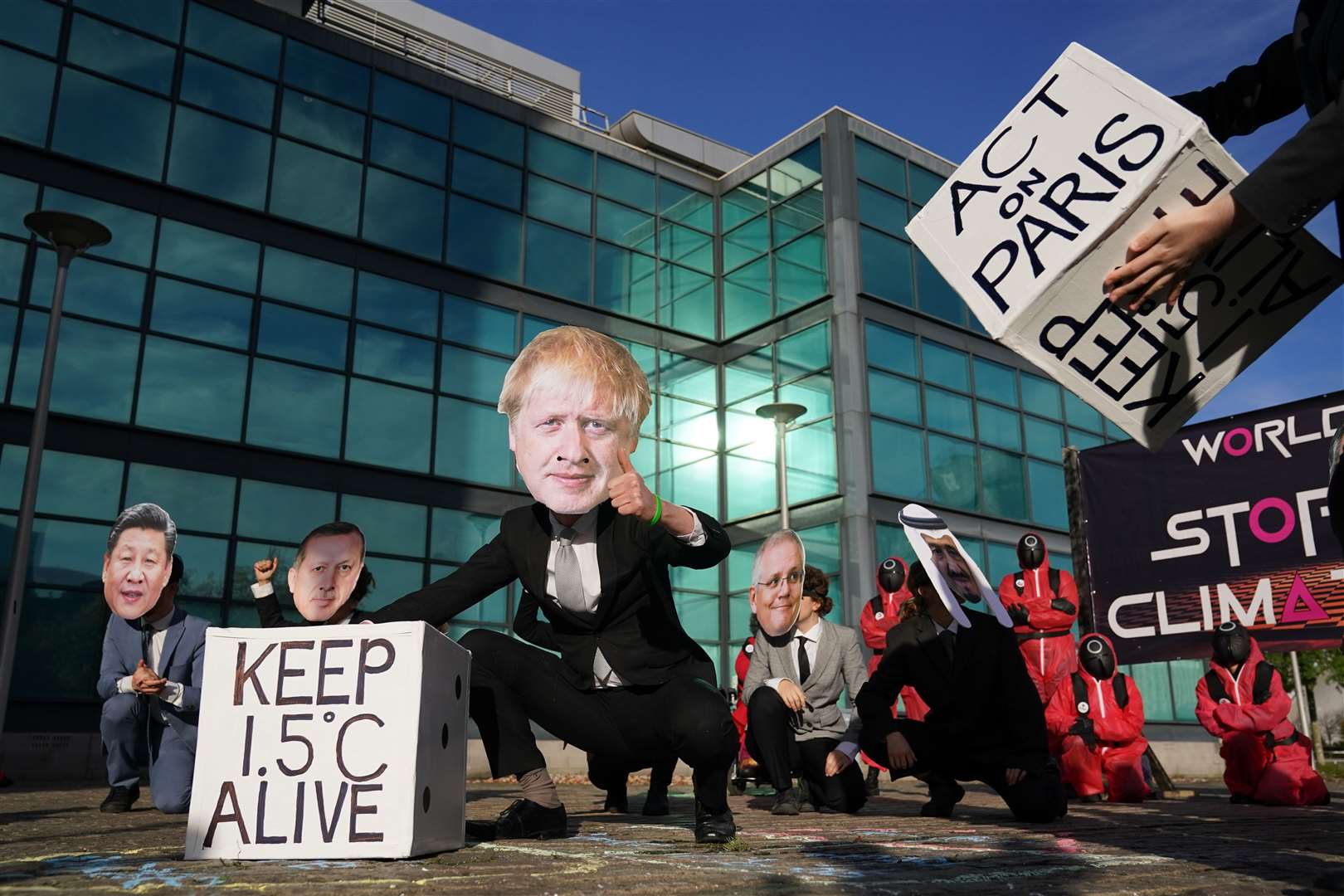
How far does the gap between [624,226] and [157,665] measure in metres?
15.9

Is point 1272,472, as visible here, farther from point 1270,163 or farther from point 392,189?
point 392,189

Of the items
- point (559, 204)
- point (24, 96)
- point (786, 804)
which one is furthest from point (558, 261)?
point (786, 804)

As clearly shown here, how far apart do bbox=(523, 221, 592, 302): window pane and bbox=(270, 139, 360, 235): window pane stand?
10.4ft

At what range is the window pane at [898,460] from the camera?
1853 centimetres

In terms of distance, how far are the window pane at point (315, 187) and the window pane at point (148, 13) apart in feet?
7.24

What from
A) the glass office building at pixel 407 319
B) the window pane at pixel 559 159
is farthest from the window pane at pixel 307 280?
the window pane at pixel 559 159

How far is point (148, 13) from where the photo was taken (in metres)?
16.4

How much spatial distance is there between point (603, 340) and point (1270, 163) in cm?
245

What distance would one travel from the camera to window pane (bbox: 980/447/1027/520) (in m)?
20.2

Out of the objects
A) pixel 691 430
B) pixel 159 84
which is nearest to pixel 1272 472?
pixel 691 430

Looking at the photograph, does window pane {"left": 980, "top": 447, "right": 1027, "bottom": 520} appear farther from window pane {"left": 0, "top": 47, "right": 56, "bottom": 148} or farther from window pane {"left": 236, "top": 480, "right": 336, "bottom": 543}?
window pane {"left": 0, "top": 47, "right": 56, "bottom": 148}

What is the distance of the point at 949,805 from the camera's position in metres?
5.51

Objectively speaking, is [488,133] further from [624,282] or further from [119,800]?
[119,800]

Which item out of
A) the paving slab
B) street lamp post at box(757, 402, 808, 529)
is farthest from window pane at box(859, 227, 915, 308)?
the paving slab
